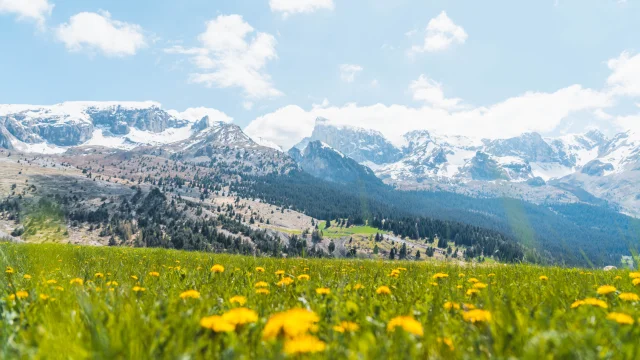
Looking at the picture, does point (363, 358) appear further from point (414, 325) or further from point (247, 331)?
point (247, 331)

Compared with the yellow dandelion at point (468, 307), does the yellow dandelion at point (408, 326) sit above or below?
above

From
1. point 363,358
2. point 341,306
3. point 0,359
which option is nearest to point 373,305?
point 341,306

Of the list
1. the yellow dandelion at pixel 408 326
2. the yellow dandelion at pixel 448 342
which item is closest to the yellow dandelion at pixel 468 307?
the yellow dandelion at pixel 448 342

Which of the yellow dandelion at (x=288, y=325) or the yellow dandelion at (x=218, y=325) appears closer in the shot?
the yellow dandelion at (x=288, y=325)

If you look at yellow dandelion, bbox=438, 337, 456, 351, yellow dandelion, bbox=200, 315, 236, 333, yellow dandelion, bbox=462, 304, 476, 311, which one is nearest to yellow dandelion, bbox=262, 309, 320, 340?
yellow dandelion, bbox=200, 315, 236, 333

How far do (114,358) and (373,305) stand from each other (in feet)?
8.76

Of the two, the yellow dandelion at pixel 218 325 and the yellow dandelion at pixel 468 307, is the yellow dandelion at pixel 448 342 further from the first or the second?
the yellow dandelion at pixel 218 325

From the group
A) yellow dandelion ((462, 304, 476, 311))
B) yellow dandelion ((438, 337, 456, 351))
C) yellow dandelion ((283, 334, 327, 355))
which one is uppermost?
yellow dandelion ((283, 334, 327, 355))

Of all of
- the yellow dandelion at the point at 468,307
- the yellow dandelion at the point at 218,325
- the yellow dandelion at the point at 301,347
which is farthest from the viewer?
the yellow dandelion at the point at 468,307

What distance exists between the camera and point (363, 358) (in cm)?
191

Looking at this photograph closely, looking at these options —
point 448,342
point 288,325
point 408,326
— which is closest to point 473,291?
point 448,342

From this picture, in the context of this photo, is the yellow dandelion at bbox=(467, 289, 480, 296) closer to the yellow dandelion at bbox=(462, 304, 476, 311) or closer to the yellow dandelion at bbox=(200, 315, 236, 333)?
the yellow dandelion at bbox=(462, 304, 476, 311)

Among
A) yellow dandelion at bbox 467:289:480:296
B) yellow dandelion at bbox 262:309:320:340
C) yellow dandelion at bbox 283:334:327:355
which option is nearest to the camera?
yellow dandelion at bbox 283:334:327:355

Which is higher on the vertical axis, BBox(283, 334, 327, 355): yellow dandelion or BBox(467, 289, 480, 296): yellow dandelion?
BBox(283, 334, 327, 355): yellow dandelion
